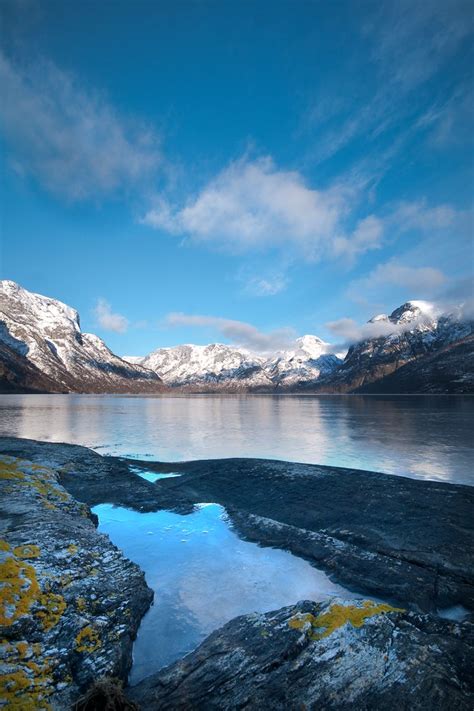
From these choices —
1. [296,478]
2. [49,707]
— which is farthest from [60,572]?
[296,478]

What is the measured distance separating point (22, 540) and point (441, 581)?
41.4 feet

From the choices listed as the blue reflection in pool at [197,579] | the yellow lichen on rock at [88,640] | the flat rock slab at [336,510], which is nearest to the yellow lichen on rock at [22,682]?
the yellow lichen on rock at [88,640]

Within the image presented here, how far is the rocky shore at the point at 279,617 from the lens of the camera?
20.0 ft

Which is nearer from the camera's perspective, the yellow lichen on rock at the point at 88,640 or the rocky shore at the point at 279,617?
the rocky shore at the point at 279,617

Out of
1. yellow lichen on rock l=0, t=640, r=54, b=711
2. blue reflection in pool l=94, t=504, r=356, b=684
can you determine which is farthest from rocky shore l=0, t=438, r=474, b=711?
blue reflection in pool l=94, t=504, r=356, b=684

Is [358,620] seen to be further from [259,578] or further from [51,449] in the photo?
[51,449]

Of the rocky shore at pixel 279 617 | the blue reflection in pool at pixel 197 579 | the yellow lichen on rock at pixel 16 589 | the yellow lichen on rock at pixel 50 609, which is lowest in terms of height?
the blue reflection in pool at pixel 197 579

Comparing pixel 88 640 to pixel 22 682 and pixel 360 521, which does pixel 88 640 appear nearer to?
pixel 22 682

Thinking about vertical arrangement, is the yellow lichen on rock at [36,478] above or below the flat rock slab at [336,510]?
above

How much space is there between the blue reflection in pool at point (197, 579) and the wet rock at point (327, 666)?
1.05 m

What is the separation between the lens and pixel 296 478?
22.7 meters

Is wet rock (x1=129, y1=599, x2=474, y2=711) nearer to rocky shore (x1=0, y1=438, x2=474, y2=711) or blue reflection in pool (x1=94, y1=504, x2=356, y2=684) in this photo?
rocky shore (x1=0, y1=438, x2=474, y2=711)

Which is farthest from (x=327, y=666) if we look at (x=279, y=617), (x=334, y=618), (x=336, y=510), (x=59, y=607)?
(x=336, y=510)

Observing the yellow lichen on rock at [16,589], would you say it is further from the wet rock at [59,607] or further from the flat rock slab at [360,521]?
the flat rock slab at [360,521]
